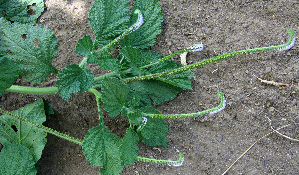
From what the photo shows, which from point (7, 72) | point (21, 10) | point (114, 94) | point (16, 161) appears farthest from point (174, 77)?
point (21, 10)

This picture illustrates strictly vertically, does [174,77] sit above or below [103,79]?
below

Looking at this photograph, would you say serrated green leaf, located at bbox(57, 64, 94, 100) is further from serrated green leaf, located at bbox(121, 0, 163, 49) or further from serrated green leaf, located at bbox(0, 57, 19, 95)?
serrated green leaf, located at bbox(121, 0, 163, 49)

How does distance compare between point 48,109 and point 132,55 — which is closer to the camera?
point 132,55

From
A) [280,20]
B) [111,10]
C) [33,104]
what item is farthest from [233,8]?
[33,104]

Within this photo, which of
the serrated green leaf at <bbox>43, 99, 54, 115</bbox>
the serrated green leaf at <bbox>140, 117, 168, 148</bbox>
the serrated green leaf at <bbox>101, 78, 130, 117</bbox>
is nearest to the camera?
the serrated green leaf at <bbox>101, 78, 130, 117</bbox>

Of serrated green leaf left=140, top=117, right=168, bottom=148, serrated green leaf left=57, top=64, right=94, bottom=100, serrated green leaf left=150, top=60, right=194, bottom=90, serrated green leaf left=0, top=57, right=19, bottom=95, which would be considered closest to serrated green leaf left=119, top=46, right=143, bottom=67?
serrated green leaf left=150, top=60, right=194, bottom=90

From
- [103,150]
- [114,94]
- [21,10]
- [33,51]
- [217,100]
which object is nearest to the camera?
[114,94]

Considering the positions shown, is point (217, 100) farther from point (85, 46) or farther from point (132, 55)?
point (85, 46)
